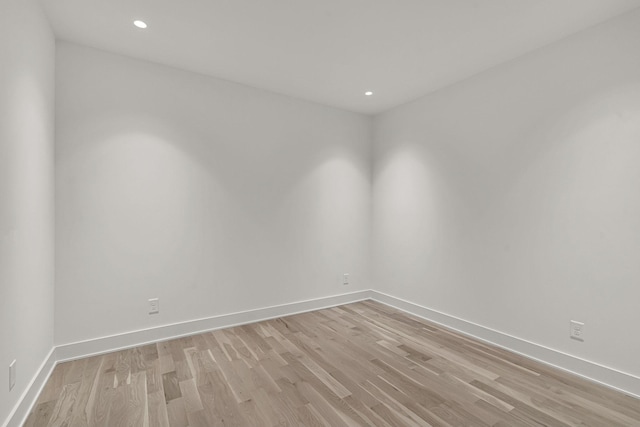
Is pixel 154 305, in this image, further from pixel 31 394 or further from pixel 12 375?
pixel 12 375

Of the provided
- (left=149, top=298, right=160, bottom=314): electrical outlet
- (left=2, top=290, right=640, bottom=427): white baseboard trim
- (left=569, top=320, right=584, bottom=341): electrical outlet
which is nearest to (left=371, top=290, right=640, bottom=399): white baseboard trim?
(left=2, top=290, right=640, bottom=427): white baseboard trim

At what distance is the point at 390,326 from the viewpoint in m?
3.27

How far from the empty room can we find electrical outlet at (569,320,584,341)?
0.02m

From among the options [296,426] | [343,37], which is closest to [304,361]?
[296,426]

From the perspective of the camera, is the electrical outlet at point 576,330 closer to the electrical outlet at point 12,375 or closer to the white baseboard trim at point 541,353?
the white baseboard trim at point 541,353

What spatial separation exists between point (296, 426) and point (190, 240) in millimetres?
1978

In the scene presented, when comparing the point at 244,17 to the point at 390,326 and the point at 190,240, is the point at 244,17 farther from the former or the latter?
the point at 390,326

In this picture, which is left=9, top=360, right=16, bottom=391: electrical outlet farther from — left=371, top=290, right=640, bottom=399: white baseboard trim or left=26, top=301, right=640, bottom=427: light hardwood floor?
left=371, top=290, right=640, bottom=399: white baseboard trim

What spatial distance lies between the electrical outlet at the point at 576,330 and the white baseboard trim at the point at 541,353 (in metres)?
0.16

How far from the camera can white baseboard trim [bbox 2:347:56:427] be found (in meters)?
1.63

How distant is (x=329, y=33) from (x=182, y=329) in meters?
3.00

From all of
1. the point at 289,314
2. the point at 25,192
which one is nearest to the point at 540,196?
the point at 289,314

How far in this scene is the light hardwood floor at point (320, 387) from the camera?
5.91 ft

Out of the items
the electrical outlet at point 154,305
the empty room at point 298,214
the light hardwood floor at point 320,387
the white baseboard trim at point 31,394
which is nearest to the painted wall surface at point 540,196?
the empty room at point 298,214
